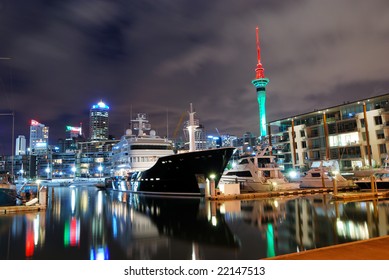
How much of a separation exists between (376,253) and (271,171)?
28312mm

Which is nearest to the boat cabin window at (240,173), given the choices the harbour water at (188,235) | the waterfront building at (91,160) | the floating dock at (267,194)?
the floating dock at (267,194)

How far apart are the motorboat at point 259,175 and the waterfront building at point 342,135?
21389mm

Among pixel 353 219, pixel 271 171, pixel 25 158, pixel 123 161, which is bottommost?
pixel 353 219

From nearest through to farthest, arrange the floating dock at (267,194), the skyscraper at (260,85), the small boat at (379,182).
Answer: the floating dock at (267,194) → the small boat at (379,182) → the skyscraper at (260,85)

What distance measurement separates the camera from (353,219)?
13852 millimetres

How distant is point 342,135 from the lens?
172 ft

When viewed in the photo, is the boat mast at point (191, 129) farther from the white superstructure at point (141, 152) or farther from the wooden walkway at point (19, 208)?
the wooden walkway at point (19, 208)

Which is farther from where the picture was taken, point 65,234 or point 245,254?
point 65,234

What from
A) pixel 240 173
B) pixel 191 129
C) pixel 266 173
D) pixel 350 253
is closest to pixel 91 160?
pixel 191 129

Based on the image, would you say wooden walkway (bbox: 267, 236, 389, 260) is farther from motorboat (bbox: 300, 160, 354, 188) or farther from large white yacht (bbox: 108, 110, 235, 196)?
motorboat (bbox: 300, 160, 354, 188)

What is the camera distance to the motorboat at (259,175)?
3238 cm
